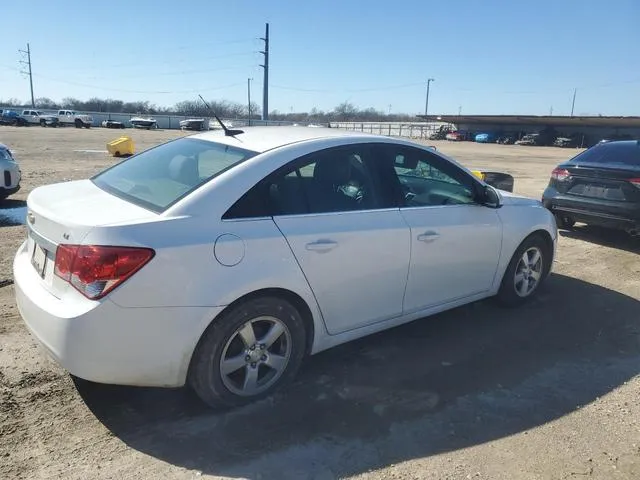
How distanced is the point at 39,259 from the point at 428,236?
258cm

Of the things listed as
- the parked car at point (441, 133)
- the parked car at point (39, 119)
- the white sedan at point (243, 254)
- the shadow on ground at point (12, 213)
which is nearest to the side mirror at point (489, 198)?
the white sedan at point (243, 254)

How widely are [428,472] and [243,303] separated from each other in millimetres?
1332

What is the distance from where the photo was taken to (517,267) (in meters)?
4.83

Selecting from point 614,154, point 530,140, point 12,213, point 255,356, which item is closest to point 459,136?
point 530,140

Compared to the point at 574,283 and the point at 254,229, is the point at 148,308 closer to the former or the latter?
the point at 254,229

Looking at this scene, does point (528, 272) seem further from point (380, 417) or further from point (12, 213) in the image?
point (12, 213)

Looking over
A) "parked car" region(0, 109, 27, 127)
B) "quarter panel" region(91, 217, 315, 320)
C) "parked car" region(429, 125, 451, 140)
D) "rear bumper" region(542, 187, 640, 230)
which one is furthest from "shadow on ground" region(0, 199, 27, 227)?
"parked car" region(429, 125, 451, 140)

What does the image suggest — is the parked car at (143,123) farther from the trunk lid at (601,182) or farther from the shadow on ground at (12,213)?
the trunk lid at (601,182)

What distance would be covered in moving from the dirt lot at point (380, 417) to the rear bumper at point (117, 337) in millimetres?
398

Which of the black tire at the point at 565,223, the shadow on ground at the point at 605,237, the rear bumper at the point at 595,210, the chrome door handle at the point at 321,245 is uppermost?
the chrome door handle at the point at 321,245

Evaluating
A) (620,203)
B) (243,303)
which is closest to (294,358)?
(243,303)

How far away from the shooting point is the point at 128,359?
2.74 meters

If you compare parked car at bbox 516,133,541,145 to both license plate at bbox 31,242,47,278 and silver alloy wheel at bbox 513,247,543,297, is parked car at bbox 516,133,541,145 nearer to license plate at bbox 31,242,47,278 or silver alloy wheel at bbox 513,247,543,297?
silver alloy wheel at bbox 513,247,543,297

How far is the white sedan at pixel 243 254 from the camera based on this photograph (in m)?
2.69
